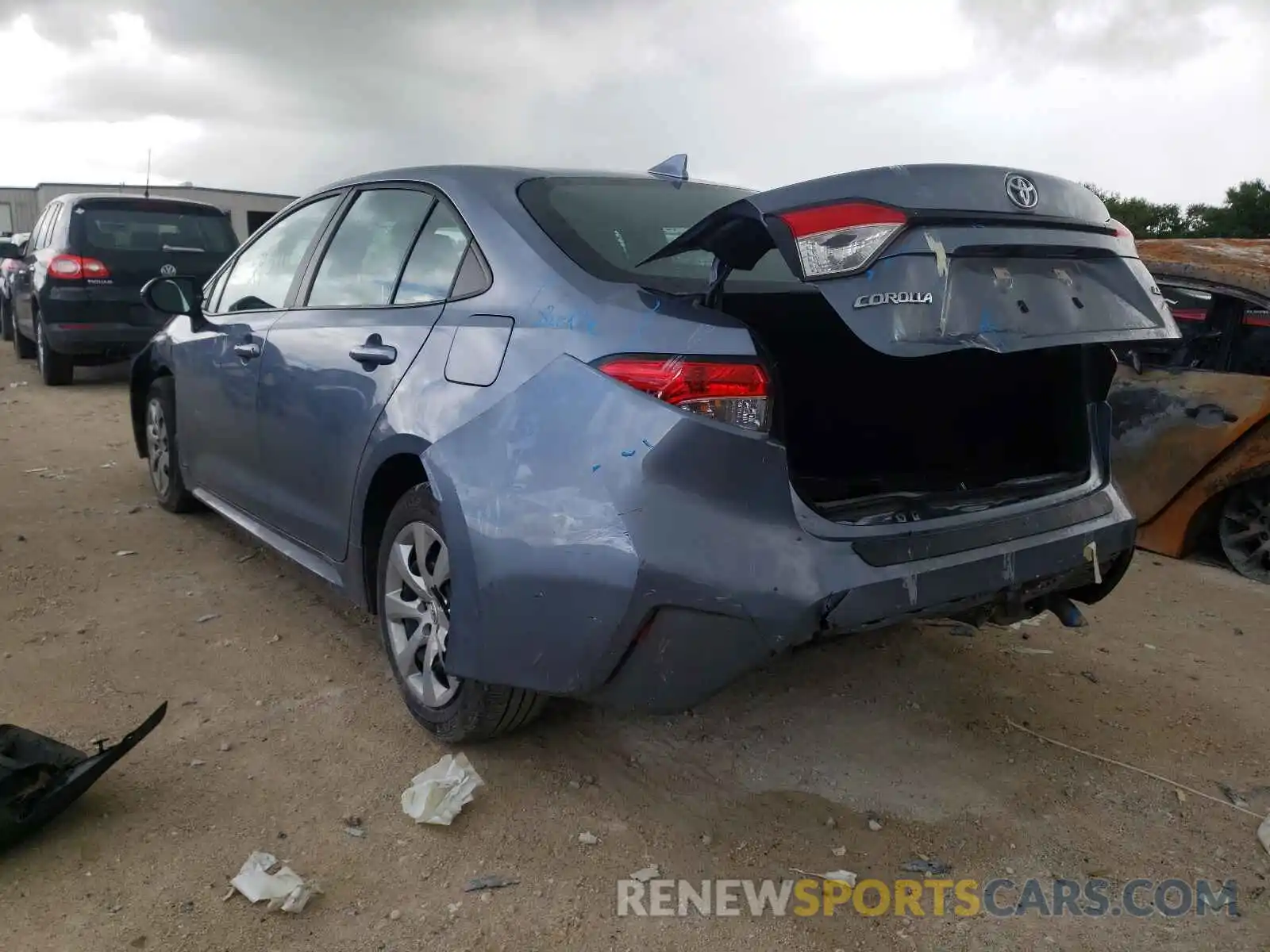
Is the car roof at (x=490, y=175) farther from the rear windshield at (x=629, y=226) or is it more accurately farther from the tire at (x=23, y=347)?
the tire at (x=23, y=347)

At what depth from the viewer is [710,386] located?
2.21 meters

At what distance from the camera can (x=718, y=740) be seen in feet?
9.84

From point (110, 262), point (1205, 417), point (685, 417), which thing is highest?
point (110, 262)

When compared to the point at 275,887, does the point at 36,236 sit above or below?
above

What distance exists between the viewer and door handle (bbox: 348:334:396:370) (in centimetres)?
294

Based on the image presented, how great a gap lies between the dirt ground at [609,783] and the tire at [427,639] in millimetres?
146

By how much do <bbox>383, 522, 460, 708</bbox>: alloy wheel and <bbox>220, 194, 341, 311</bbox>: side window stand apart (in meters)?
1.38

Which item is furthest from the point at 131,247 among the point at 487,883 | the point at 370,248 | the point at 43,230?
the point at 487,883

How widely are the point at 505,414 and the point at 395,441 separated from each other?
0.52 meters

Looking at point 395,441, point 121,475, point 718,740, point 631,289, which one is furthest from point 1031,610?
point 121,475

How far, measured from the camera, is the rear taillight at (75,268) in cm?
877

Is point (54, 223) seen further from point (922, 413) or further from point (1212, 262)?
point (1212, 262)

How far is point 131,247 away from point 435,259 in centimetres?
725

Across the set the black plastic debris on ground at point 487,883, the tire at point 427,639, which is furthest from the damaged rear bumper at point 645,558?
the black plastic debris on ground at point 487,883
